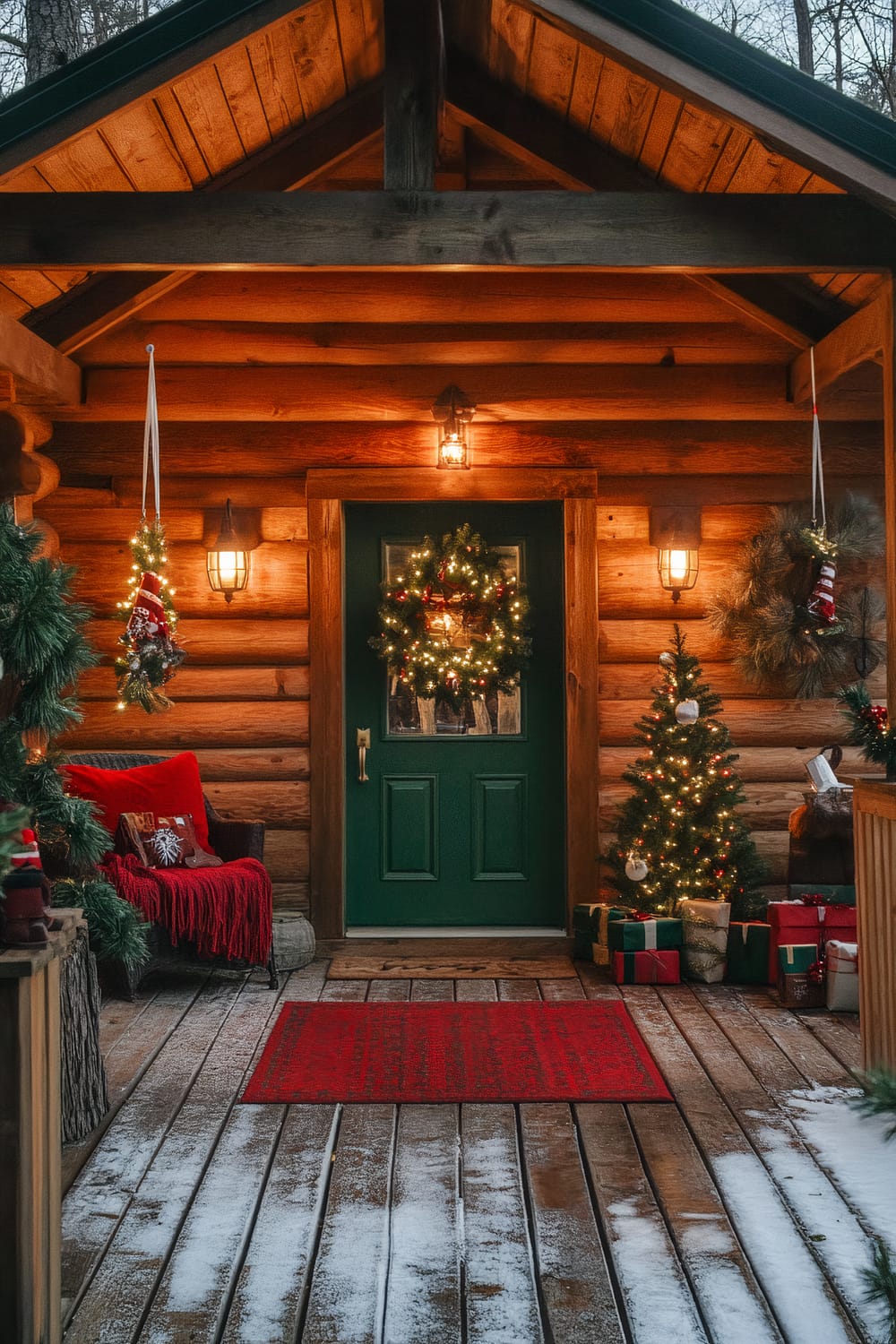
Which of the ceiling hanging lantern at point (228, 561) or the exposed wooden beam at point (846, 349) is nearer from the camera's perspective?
the exposed wooden beam at point (846, 349)

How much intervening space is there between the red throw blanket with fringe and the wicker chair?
5.7 inches

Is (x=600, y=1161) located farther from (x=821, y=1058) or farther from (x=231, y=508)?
(x=231, y=508)

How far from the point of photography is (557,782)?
20.8ft

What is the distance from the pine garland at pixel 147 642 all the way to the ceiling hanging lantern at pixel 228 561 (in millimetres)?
569

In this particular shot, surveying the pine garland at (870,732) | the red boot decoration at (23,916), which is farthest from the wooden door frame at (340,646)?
the red boot decoration at (23,916)

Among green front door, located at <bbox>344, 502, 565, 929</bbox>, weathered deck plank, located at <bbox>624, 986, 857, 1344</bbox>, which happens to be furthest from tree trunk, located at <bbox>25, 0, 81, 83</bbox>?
weathered deck plank, located at <bbox>624, 986, 857, 1344</bbox>

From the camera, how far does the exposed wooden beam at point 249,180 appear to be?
5.63 meters

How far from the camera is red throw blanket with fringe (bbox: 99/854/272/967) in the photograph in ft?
16.5

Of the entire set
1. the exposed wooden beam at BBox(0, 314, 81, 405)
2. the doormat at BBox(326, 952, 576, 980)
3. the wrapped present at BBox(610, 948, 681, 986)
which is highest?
the exposed wooden beam at BBox(0, 314, 81, 405)

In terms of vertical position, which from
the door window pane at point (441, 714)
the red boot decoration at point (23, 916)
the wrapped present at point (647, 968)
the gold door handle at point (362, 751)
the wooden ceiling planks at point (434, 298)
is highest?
the wooden ceiling planks at point (434, 298)

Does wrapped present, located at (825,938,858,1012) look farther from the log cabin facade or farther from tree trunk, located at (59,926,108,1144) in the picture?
tree trunk, located at (59,926,108,1144)

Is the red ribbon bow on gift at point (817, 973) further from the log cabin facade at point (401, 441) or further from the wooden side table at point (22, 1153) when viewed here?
the wooden side table at point (22, 1153)

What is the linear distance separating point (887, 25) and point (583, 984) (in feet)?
24.9

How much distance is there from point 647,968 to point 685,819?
712 millimetres
